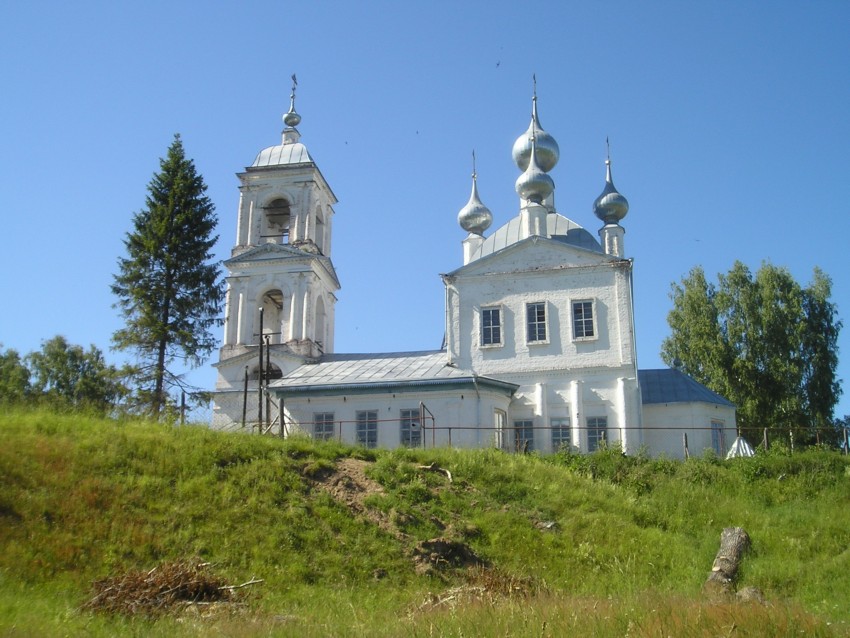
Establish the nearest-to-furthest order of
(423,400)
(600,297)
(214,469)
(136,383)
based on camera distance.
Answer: (214,469), (423,400), (600,297), (136,383)

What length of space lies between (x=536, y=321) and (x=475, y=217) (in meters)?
7.23

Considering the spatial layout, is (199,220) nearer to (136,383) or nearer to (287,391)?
(136,383)

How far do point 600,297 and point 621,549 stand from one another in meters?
13.2

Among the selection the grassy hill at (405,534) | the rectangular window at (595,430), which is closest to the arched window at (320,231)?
the rectangular window at (595,430)

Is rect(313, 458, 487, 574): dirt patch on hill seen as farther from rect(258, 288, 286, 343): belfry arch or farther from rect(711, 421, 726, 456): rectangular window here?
rect(258, 288, 286, 343): belfry arch

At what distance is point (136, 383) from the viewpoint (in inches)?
1219

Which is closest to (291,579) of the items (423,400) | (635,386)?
(423,400)

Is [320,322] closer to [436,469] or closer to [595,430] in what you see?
[595,430]

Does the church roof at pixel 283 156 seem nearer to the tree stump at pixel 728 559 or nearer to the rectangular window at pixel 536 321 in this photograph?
the rectangular window at pixel 536 321

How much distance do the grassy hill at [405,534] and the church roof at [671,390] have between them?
19.6 feet

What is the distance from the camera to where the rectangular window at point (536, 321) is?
28797mm

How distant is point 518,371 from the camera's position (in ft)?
93.5

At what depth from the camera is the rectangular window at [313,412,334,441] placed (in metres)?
27.2

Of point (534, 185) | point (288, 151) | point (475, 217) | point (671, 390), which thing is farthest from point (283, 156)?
point (671, 390)
